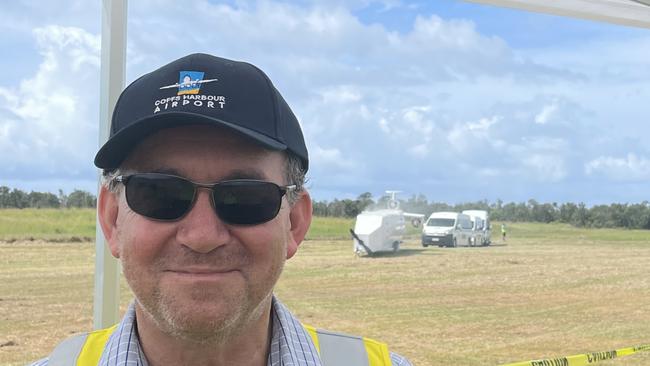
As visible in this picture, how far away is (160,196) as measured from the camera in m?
0.68

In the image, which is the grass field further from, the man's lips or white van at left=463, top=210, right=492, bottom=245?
the man's lips

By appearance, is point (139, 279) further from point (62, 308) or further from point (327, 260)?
point (327, 260)

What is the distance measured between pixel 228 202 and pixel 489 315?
327 centimetres

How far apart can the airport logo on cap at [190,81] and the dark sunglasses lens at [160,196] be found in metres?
0.09

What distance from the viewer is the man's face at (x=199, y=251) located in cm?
68

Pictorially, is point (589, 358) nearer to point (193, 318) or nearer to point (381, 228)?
point (381, 228)

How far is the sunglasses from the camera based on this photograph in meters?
0.68

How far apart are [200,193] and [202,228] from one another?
4 centimetres

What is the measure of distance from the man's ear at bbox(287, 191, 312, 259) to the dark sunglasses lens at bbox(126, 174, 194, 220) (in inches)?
5.9

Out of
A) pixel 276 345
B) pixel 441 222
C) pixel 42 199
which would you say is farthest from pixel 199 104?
pixel 441 222


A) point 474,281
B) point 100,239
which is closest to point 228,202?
point 100,239

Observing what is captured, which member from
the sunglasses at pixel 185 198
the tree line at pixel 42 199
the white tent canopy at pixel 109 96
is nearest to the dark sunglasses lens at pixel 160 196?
the sunglasses at pixel 185 198

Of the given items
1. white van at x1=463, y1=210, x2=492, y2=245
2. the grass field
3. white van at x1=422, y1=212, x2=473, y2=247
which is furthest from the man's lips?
white van at x1=463, y1=210, x2=492, y2=245

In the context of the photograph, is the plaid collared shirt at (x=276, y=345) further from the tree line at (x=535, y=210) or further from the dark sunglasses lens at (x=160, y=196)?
the tree line at (x=535, y=210)
